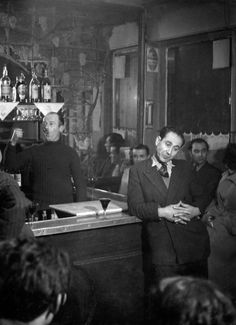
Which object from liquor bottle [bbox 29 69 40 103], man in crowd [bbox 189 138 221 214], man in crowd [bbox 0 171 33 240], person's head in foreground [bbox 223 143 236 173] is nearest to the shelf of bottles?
liquor bottle [bbox 29 69 40 103]

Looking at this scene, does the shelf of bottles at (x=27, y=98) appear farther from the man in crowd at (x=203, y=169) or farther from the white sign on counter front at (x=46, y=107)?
the man in crowd at (x=203, y=169)

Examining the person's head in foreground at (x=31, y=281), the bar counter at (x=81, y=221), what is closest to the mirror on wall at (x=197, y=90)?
the bar counter at (x=81, y=221)

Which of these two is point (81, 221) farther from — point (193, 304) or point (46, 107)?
point (46, 107)

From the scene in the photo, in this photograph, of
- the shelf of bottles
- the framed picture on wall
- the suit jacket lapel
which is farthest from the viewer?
the framed picture on wall

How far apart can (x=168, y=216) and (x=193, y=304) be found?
2152 mm

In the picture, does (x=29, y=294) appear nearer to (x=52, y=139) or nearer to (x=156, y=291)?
(x=156, y=291)

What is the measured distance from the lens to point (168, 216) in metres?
3.59

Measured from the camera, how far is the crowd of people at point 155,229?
1.52 metres

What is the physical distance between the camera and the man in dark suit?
12.1 ft

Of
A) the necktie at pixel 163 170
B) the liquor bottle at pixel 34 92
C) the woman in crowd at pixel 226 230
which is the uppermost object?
the liquor bottle at pixel 34 92

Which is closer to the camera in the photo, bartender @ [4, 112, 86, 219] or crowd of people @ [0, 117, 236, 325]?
crowd of people @ [0, 117, 236, 325]

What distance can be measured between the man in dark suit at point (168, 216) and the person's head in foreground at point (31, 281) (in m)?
1.94

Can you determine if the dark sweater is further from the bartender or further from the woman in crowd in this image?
the woman in crowd

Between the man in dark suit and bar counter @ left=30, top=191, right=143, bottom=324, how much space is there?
0.40 m
